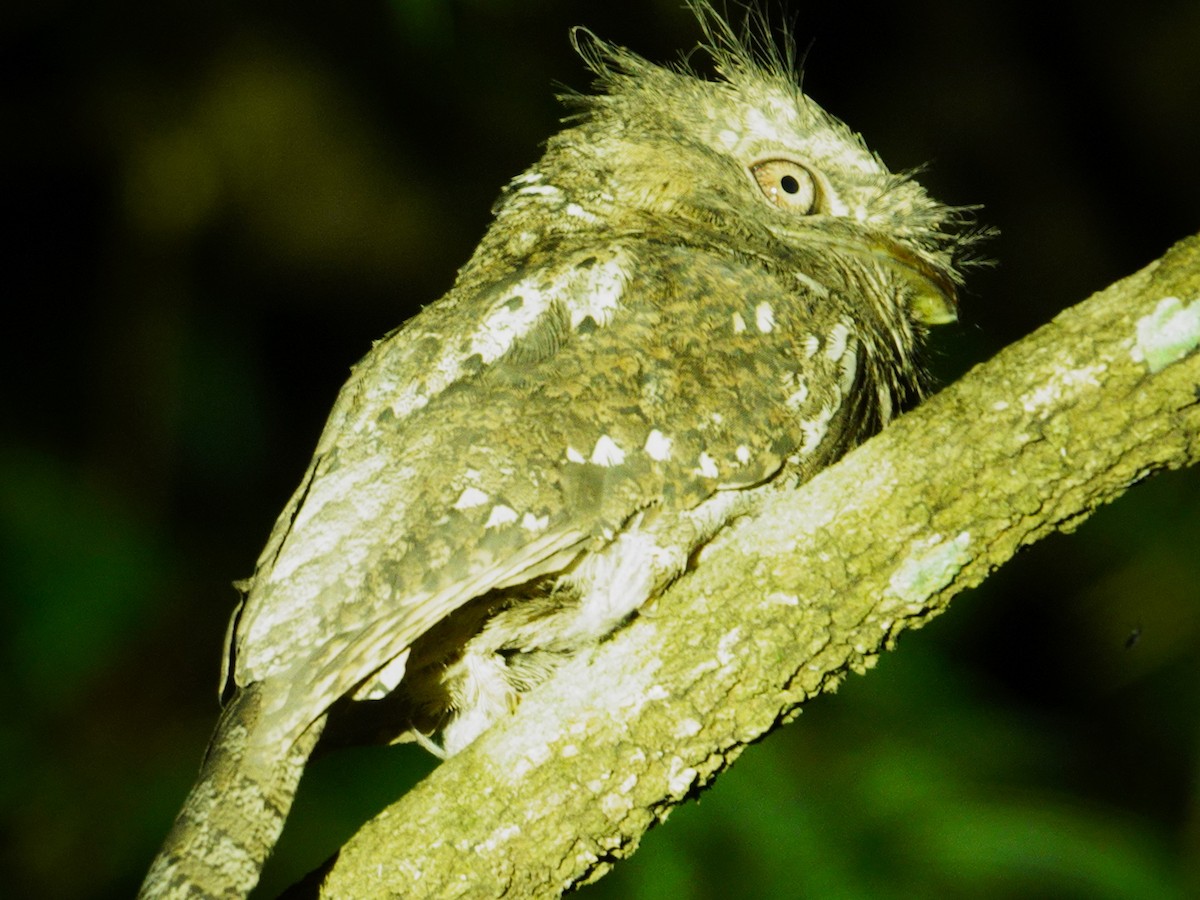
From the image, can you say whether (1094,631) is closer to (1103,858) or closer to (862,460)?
(1103,858)

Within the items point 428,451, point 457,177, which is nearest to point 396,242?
point 457,177

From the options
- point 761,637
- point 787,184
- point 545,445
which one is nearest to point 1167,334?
point 761,637

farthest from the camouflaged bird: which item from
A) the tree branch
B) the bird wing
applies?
the tree branch

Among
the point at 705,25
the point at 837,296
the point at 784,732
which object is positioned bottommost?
the point at 784,732

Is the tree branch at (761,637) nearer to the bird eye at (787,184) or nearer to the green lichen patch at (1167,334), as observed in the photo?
the green lichen patch at (1167,334)

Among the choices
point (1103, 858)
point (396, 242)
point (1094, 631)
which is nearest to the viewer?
point (1103, 858)

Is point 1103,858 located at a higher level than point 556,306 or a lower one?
lower

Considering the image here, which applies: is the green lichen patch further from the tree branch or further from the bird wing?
the bird wing
